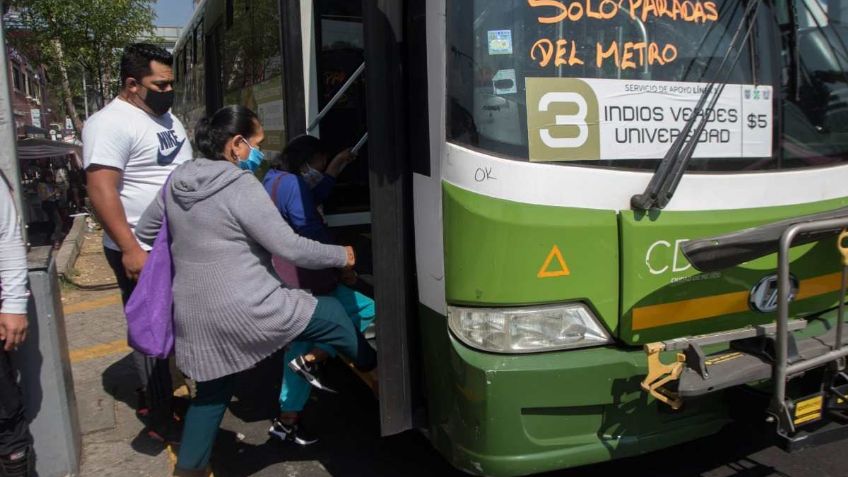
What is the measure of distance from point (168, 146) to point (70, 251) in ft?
20.6

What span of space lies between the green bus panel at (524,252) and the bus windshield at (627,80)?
21 centimetres

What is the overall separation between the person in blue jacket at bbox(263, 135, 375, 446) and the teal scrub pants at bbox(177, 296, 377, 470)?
285 millimetres

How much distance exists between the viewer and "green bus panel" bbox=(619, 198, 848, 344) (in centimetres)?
239

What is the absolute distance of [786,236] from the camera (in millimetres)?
2080

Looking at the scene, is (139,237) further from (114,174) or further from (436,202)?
(436,202)

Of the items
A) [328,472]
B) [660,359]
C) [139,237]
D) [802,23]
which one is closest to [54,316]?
[139,237]

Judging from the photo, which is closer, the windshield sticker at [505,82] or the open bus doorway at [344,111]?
the windshield sticker at [505,82]

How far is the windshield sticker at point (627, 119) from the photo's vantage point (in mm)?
2316

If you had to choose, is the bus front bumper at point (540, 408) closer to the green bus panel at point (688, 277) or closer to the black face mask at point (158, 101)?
the green bus panel at point (688, 277)

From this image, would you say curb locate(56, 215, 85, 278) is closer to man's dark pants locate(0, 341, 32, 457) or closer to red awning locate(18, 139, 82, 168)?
red awning locate(18, 139, 82, 168)

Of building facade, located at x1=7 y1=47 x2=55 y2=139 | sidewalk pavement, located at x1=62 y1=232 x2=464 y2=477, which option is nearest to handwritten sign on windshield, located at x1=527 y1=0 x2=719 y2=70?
sidewalk pavement, located at x1=62 y1=232 x2=464 y2=477

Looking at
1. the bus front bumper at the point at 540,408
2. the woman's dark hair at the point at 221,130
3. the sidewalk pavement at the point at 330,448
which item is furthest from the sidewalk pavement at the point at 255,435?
the woman's dark hair at the point at 221,130

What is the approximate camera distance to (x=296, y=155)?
3424 mm

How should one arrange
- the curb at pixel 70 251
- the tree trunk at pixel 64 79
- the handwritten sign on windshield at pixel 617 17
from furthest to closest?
the tree trunk at pixel 64 79 → the curb at pixel 70 251 → the handwritten sign on windshield at pixel 617 17
